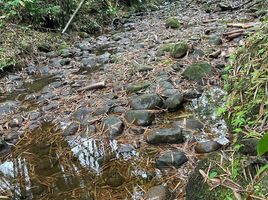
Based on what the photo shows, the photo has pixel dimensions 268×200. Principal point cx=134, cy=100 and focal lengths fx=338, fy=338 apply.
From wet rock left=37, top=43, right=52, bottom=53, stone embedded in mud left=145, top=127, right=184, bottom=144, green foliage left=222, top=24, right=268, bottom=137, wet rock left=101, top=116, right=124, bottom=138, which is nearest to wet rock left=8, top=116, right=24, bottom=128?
wet rock left=101, top=116, right=124, bottom=138

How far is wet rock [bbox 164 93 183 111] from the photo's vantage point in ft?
11.1

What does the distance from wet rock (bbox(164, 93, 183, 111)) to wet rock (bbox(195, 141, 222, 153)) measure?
801mm

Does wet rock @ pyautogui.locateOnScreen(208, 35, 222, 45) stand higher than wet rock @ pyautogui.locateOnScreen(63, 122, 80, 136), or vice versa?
wet rock @ pyautogui.locateOnScreen(208, 35, 222, 45)

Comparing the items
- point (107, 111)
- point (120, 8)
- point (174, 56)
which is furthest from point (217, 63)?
→ point (120, 8)

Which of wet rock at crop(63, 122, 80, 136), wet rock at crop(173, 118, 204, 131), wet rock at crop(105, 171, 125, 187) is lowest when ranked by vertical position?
wet rock at crop(105, 171, 125, 187)

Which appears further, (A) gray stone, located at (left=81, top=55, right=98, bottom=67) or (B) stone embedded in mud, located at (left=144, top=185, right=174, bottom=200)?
(A) gray stone, located at (left=81, top=55, right=98, bottom=67)

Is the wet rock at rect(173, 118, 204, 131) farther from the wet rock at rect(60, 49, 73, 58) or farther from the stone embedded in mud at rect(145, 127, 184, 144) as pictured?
the wet rock at rect(60, 49, 73, 58)

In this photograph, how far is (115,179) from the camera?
2512 millimetres

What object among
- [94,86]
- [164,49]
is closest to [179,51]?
[164,49]

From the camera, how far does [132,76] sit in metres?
4.52

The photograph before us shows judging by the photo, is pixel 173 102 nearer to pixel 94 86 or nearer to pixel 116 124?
pixel 116 124

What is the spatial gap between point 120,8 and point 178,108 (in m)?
9.38

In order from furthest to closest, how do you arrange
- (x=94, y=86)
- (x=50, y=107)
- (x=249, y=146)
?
(x=94, y=86), (x=50, y=107), (x=249, y=146)

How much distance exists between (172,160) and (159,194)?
16.4 inches
